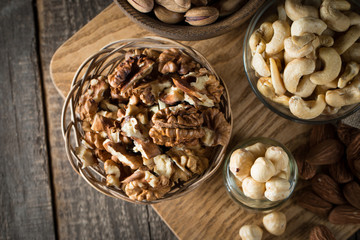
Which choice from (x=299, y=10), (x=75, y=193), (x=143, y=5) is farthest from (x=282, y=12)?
(x=75, y=193)

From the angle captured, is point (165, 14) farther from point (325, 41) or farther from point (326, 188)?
point (326, 188)

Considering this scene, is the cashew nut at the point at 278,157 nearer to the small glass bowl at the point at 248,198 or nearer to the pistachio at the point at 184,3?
the small glass bowl at the point at 248,198

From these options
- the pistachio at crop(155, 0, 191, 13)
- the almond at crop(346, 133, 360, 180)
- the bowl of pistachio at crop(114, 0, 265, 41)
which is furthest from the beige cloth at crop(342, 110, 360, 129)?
the pistachio at crop(155, 0, 191, 13)

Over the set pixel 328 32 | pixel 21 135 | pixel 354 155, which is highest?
pixel 328 32

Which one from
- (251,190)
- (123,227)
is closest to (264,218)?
(251,190)

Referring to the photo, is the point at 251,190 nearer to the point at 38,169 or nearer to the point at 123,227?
the point at 123,227
